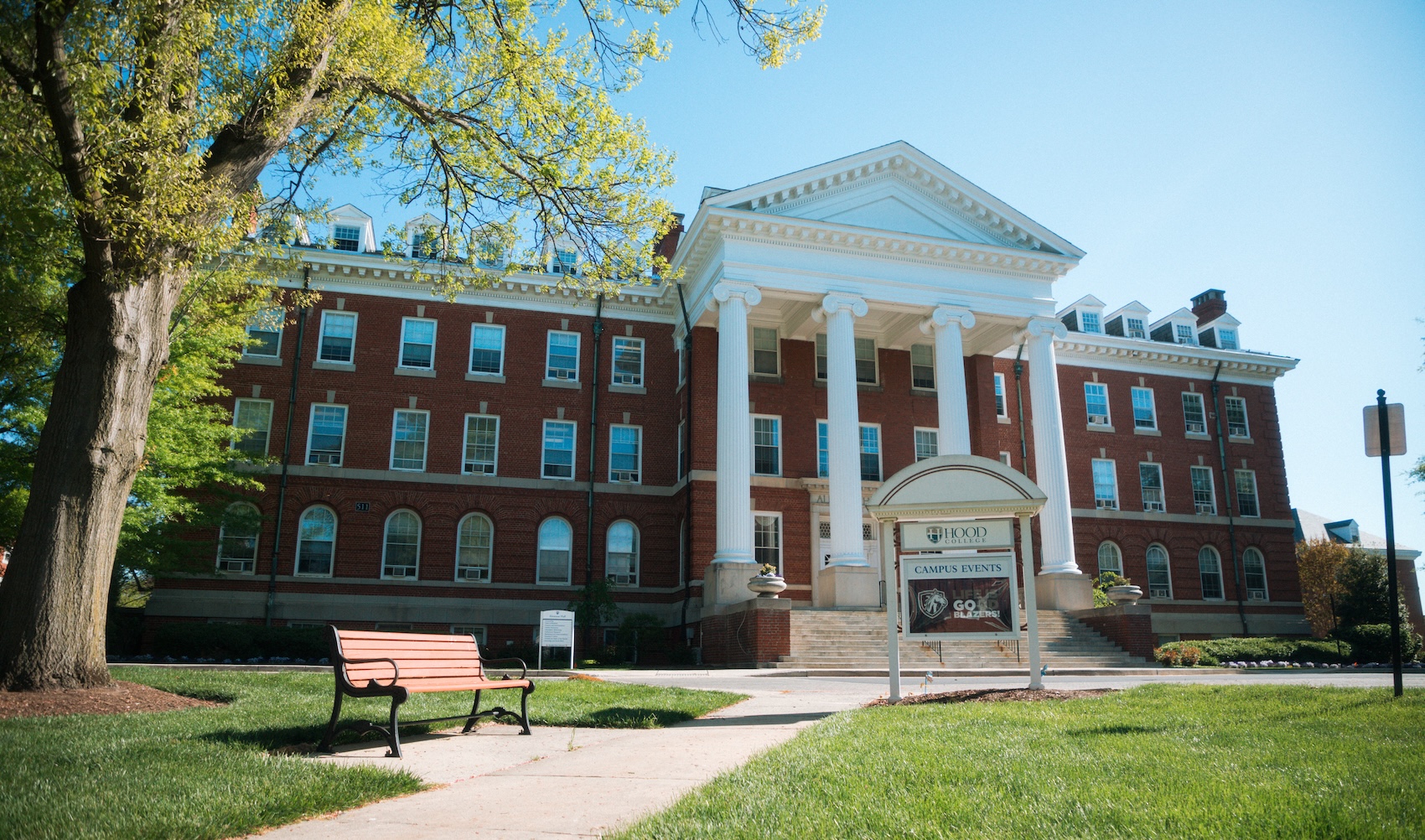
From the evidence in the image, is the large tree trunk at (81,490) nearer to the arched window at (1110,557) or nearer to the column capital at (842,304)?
the column capital at (842,304)

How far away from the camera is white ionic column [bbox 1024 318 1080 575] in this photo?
2739cm

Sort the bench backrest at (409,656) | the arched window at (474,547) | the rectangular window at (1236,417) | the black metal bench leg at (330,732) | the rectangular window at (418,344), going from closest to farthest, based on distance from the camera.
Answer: the black metal bench leg at (330,732), the bench backrest at (409,656), the arched window at (474,547), the rectangular window at (418,344), the rectangular window at (1236,417)

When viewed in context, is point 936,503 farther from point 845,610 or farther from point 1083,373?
point 1083,373

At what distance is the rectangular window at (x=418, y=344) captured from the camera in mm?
30406

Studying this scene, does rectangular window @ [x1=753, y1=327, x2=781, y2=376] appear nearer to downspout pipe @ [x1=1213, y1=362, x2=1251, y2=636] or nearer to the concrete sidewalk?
downspout pipe @ [x1=1213, y1=362, x2=1251, y2=636]

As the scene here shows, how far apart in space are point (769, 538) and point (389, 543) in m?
11.8

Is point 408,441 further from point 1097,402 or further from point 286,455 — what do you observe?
point 1097,402

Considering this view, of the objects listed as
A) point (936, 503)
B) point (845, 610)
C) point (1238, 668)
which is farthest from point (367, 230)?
point (1238, 668)

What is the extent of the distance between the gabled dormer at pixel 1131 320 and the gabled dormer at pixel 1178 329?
2.91 ft

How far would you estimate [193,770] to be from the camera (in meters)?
5.64

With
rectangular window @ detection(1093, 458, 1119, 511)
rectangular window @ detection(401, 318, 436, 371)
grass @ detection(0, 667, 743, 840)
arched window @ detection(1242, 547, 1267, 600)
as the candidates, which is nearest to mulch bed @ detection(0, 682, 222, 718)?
grass @ detection(0, 667, 743, 840)

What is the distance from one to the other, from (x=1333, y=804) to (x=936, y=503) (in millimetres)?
7229

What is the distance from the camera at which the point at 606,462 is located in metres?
30.8

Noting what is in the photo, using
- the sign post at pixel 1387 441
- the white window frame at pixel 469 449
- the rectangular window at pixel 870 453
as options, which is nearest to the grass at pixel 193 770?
the sign post at pixel 1387 441
